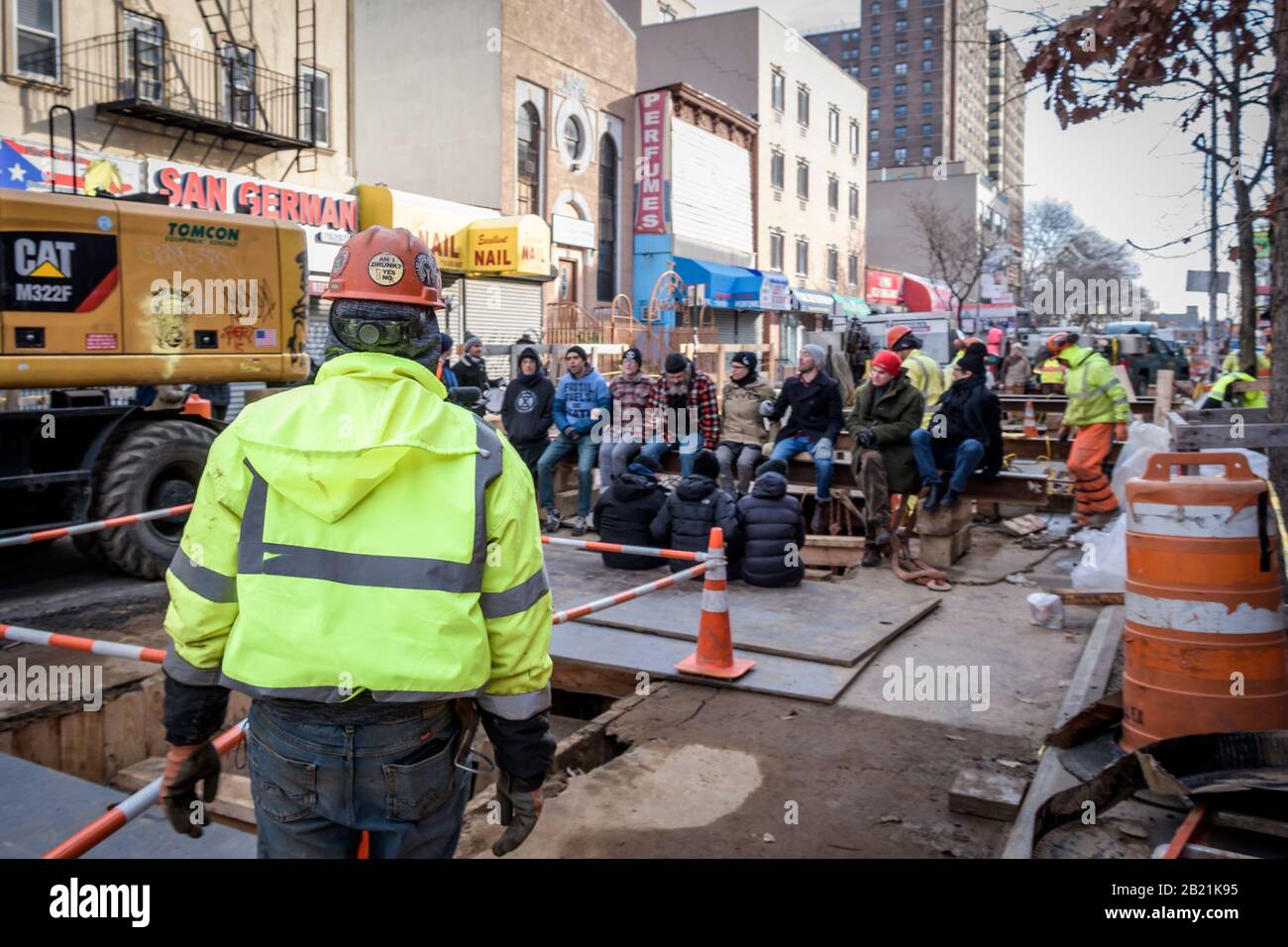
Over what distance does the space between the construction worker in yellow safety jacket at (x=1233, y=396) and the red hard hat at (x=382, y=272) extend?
10864 mm

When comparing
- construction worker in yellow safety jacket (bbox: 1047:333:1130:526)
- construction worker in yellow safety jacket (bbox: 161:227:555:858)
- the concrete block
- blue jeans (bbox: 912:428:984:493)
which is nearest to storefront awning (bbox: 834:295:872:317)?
construction worker in yellow safety jacket (bbox: 1047:333:1130:526)

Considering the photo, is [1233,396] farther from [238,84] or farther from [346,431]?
[238,84]

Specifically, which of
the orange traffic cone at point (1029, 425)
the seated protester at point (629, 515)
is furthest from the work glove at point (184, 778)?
the orange traffic cone at point (1029, 425)

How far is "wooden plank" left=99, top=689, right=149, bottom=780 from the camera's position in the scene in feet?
19.5

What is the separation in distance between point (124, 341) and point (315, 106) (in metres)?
12.1

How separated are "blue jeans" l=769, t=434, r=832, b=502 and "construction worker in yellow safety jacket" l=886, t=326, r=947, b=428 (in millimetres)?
1557

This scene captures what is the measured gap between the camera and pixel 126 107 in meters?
14.7

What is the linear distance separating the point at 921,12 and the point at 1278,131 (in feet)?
425

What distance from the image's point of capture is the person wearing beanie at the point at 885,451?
31.4 feet

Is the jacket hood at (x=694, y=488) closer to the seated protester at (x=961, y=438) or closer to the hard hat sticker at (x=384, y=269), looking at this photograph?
the seated protester at (x=961, y=438)

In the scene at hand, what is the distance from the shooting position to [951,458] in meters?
9.91

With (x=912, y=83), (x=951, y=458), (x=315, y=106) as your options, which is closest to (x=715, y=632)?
(x=951, y=458)

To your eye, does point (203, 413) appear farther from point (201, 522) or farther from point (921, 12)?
point (921, 12)
